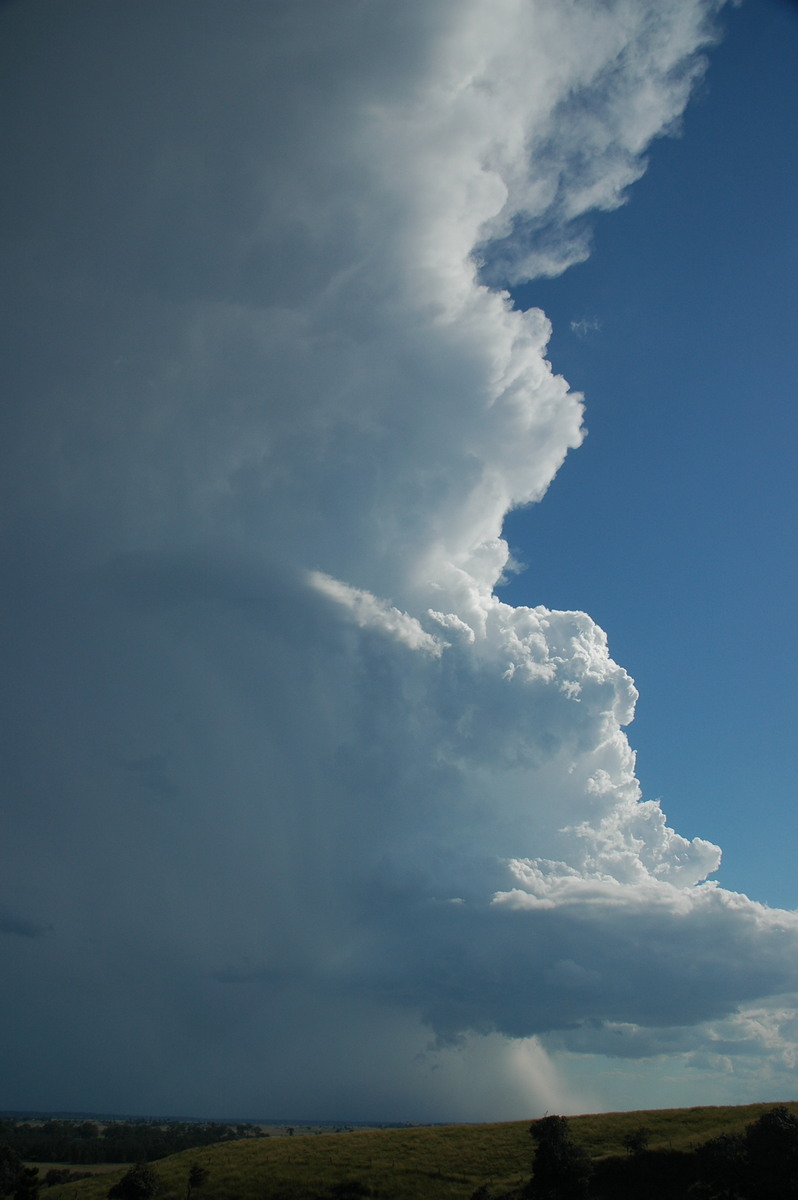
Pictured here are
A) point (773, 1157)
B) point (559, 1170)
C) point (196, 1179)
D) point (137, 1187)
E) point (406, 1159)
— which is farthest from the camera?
point (406, 1159)

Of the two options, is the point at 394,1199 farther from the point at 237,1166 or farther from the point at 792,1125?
the point at 792,1125

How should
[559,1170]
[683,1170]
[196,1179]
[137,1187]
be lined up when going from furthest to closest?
[196,1179], [137,1187], [683,1170], [559,1170]

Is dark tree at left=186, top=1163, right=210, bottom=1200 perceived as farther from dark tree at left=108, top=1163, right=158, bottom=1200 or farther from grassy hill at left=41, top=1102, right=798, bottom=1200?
dark tree at left=108, top=1163, right=158, bottom=1200

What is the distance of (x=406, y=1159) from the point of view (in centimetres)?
9488

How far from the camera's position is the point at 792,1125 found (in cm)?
7594

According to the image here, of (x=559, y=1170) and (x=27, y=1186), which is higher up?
(x=559, y=1170)

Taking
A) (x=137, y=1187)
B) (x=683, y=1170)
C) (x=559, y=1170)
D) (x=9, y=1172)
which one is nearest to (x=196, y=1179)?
(x=137, y=1187)

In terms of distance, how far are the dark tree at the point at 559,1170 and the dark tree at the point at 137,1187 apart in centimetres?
5049

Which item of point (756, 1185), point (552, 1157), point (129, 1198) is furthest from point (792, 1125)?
point (129, 1198)

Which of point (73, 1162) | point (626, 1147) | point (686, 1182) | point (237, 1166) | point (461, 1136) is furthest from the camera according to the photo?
point (73, 1162)

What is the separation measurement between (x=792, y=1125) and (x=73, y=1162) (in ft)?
684

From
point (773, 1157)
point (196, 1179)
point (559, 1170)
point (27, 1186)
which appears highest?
point (773, 1157)

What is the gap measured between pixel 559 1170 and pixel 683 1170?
14671mm

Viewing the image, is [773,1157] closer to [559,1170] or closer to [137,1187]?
[559,1170]
